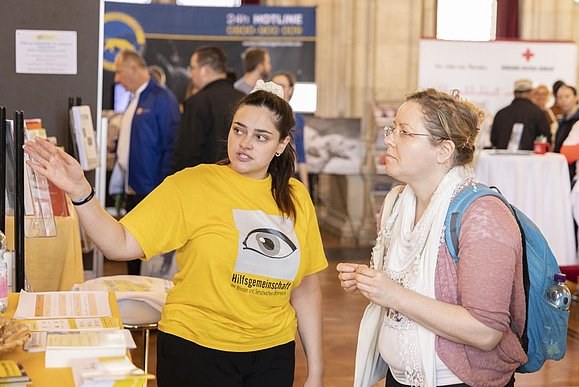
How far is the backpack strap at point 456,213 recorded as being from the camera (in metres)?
2.63

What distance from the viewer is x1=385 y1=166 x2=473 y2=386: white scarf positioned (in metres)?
2.63

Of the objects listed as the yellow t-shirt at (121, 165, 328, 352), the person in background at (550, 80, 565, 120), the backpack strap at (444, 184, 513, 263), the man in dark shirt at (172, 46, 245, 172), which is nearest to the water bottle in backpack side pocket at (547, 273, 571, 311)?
the backpack strap at (444, 184, 513, 263)

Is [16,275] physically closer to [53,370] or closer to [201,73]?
[53,370]

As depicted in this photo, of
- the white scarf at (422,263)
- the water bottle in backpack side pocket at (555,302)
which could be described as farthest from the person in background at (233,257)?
the water bottle in backpack side pocket at (555,302)

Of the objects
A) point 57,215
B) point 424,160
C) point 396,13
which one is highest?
point 396,13

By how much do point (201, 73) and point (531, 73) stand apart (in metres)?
5.58

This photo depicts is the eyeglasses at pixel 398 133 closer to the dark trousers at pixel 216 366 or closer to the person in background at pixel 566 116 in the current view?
the dark trousers at pixel 216 366

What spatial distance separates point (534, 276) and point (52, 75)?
347 cm

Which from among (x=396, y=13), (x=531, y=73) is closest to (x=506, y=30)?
(x=531, y=73)

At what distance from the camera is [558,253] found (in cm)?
804

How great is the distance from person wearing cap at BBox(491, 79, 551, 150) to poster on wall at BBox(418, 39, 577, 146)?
0.57 meters

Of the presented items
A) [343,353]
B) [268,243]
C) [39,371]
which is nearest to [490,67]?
[343,353]

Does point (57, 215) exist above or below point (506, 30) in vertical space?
below

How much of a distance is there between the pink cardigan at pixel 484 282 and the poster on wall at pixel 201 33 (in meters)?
7.85
